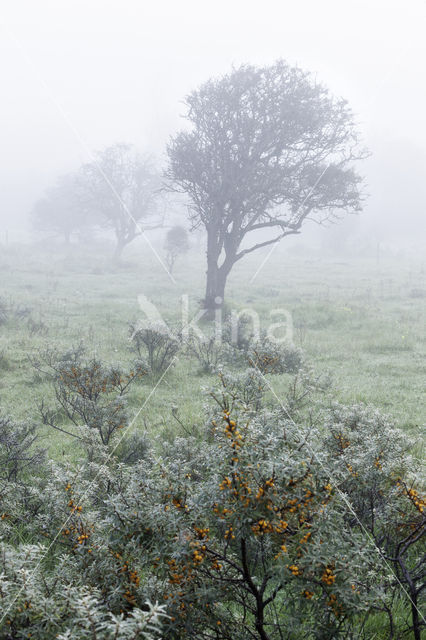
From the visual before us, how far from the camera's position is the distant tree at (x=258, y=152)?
739 inches

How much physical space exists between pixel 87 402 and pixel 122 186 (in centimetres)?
4483

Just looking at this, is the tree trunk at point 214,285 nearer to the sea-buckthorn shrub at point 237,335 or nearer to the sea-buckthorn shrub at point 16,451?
the sea-buckthorn shrub at point 237,335

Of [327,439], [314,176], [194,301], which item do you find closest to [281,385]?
[327,439]

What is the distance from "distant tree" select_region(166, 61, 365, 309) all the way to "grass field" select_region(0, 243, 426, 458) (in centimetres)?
475

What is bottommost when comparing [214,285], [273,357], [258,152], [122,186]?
[273,357]

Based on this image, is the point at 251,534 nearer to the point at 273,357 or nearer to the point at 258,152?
the point at 273,357

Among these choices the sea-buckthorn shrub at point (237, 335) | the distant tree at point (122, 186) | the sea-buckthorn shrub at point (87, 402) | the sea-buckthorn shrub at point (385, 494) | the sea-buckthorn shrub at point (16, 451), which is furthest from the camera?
the distant tree at point (122, 186)

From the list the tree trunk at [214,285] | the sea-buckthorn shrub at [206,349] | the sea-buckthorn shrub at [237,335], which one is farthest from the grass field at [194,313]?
the sea-buckthorn shrub at [237,335]

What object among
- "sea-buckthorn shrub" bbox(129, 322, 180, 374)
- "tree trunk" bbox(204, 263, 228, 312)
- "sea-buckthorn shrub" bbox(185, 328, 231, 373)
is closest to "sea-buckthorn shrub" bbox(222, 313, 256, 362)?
"sea-buckthorn shrub" bbox(185, 328, 231, 373)

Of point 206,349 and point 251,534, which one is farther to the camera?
point 206,349

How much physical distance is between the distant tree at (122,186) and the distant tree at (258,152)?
2758cm

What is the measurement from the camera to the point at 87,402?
698cm

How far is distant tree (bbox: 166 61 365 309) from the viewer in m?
18.8

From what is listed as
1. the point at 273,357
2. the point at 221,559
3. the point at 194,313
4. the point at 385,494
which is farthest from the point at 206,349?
the point at 221,559
